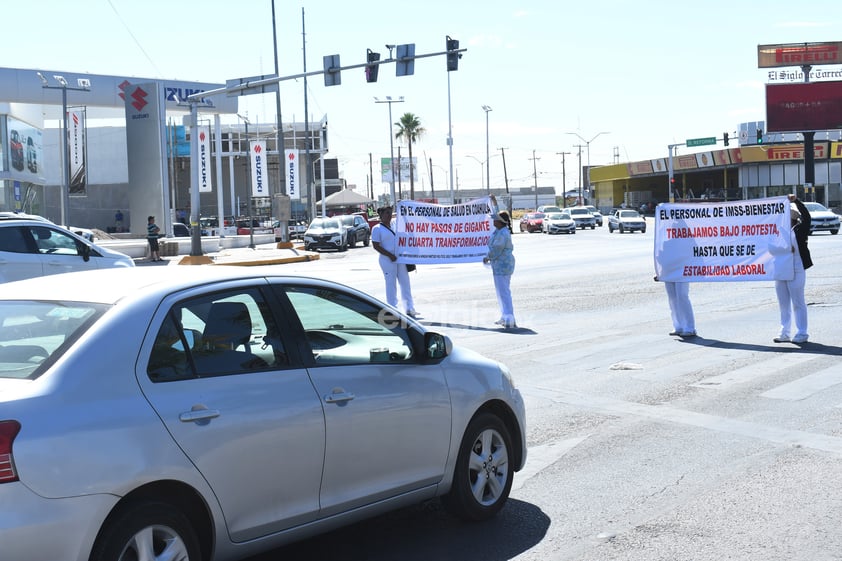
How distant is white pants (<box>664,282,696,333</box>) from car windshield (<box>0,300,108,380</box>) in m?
A: 10.6

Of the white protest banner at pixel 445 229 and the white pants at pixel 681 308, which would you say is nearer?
the white pants at pixel 681 308

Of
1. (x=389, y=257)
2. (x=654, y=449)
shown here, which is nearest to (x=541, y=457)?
(x=654, y=449)

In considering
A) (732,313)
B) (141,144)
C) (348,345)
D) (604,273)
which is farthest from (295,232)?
(348,345)

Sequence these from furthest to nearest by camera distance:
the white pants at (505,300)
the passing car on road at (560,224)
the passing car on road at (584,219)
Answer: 1. the passing car on road at (584,219)
2. the passing car on road at (560,224)
3. the white pants at (505,300)

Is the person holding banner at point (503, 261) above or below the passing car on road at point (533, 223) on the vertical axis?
below

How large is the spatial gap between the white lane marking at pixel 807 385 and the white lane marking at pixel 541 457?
8.73 ft

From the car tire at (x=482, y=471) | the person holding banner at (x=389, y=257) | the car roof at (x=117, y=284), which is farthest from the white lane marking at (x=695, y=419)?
the person holding banner at (x=389, y=257)

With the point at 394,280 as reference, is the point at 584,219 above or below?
above

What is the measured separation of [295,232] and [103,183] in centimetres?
3149

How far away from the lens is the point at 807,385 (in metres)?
10.1

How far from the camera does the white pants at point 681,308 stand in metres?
13.8

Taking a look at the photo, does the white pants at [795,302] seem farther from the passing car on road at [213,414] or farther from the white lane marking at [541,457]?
the passing car on road at [213,414]

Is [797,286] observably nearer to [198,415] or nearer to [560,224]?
[198,415]

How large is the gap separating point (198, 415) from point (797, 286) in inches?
404
